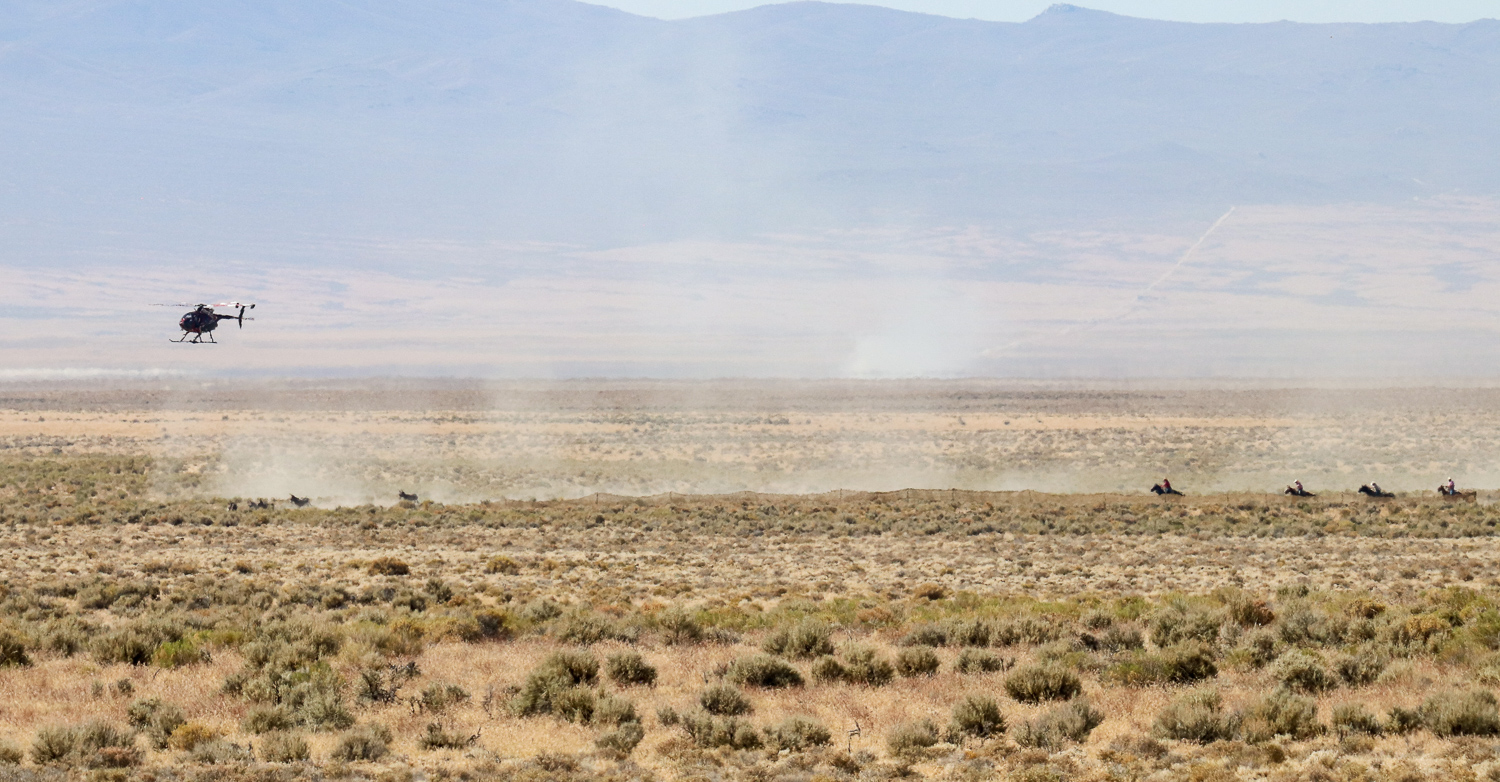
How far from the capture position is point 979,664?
15.1m

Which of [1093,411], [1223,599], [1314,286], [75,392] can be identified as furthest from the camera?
[1314,286]

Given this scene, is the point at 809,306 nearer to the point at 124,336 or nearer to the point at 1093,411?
the point at 124,336

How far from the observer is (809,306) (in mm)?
195375

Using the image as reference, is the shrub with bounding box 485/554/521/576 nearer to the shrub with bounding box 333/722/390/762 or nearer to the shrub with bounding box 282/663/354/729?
the shrub with bounding box 282/663/354/729

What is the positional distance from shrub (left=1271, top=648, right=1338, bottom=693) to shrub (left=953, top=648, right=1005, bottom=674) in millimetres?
3044

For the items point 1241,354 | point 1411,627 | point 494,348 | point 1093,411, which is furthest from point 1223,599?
point 494,348

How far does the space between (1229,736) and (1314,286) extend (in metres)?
192

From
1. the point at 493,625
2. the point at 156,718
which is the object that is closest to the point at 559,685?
the point at 156,718

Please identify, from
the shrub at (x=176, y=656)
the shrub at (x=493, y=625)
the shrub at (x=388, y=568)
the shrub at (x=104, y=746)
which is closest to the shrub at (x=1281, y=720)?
the shrub at (x=104, y=746)

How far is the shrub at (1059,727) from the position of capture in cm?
1184

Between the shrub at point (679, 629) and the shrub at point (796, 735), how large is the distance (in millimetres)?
5332

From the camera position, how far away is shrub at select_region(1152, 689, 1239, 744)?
1177cm

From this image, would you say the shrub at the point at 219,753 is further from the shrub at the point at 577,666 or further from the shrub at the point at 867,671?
the shrub at the point at 867,671

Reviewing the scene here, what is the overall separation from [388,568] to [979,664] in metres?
15.9
